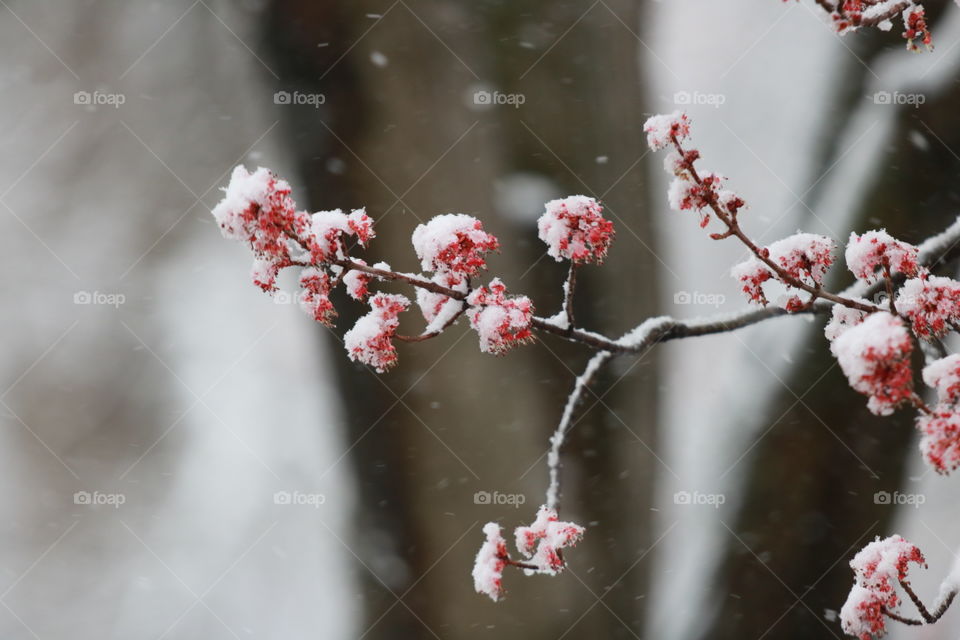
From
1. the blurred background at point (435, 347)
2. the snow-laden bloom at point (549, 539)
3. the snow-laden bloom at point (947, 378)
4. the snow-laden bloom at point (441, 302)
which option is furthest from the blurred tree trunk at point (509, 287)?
the snow-laden bloom at point (947, 378)

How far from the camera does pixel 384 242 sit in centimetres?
155

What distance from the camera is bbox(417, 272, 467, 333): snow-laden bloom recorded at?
2.42ft

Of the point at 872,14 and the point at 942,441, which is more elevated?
the point at 872,14

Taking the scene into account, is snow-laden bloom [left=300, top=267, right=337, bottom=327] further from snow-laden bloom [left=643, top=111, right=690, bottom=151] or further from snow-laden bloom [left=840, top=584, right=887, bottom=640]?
snow-laden bloom [left=840, top=584, right=887, bottom=640]

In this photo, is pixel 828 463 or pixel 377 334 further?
pixel 828 463

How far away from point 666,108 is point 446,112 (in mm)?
483

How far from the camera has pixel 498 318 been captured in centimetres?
73

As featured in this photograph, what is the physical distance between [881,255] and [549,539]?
48 cm

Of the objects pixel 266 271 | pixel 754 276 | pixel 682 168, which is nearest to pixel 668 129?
pixel 682 168

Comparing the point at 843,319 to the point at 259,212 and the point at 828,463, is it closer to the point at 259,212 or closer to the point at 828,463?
the point at 259,212

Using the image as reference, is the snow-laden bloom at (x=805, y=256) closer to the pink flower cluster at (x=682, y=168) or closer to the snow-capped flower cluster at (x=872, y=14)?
the pink flower cluster at (x=682, y=168)

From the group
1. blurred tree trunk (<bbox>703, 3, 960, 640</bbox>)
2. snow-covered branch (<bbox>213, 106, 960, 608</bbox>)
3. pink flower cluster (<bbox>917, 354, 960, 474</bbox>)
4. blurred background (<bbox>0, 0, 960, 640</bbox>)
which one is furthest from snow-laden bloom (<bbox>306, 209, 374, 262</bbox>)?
blurred tree trunk (<bbox>703, 3, 960, 640</bbox>)

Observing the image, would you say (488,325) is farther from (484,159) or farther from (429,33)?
(429,33)

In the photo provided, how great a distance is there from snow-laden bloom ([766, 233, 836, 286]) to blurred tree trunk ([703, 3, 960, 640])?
0.85 metres
